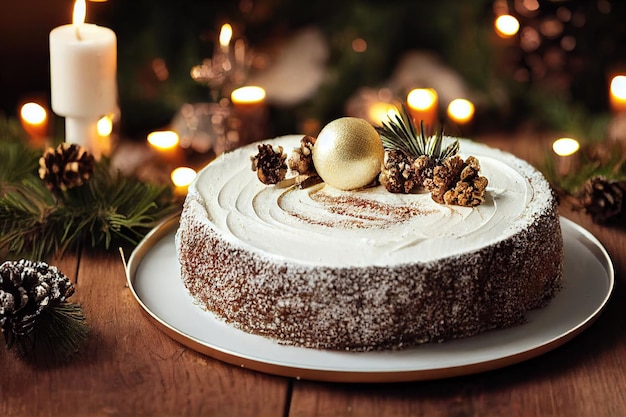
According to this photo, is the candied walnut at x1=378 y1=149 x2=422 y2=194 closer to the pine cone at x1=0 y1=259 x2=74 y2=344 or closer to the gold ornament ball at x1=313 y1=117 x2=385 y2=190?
the gold ornament ball at x1=313 y1=117 x2=385 y2=190

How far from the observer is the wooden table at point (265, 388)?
1.40 m

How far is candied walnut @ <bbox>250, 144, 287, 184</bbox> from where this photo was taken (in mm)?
1698

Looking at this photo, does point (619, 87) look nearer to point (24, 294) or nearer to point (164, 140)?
point (164, 140)

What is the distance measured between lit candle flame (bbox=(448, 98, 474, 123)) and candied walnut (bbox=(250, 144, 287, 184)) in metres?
0.93

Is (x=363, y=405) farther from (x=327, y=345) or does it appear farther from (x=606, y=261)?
(x=606, y=261)

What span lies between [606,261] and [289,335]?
24.7 inches

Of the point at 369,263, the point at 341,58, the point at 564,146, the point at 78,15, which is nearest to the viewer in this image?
the point at 369,263

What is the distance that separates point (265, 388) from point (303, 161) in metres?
0.45

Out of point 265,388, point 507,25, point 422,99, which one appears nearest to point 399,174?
point 265,388

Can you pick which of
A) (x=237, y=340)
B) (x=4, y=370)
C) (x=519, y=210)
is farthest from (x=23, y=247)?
(x=519, y=210)

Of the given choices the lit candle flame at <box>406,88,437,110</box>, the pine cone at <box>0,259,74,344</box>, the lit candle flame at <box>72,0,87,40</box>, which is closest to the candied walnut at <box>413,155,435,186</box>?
the pine cone at <box>0,259,74,344</box>

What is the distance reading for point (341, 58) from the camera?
2736mm

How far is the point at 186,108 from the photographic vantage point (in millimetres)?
2643

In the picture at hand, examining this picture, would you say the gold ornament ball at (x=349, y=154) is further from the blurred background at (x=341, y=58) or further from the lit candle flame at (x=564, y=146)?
the blurred background at (x=341, y=58)
